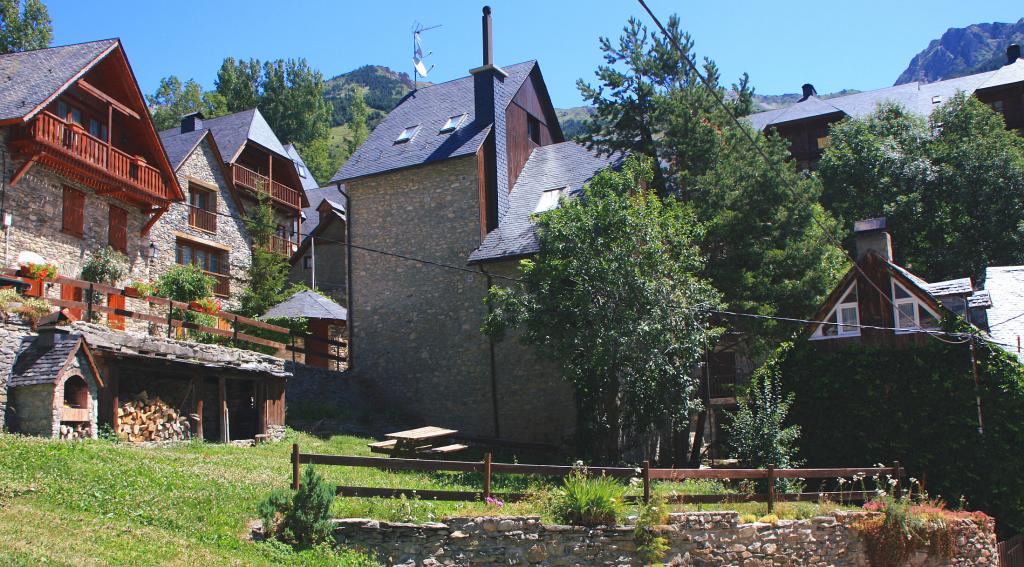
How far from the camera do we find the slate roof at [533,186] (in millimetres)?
23941

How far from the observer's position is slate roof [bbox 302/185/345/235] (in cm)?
4269

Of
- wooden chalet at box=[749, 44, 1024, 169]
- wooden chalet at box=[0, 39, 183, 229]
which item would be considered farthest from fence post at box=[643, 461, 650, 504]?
wooden chalet at box=[749, 44, 1024, 169]

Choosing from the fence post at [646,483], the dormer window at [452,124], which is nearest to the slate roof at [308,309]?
the dormer window at [452,124]

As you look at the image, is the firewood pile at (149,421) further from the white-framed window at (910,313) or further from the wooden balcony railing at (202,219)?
the white-framed window at (910,313)

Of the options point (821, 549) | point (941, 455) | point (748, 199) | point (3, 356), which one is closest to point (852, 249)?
point (748, 199)

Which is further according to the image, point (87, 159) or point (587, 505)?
point (87, 159)

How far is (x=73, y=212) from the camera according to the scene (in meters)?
23.7

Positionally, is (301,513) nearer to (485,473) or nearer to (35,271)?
(485,473)

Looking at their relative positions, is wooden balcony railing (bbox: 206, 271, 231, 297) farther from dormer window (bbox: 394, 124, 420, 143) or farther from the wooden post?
the wooden post

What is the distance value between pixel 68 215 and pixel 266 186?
45.5ft

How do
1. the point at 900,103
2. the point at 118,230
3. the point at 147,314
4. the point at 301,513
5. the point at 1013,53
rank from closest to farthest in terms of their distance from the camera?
the point at 301,513 < the point at 147,314 < the point at 118,230 < the point at 900,103 < the point at 1013,53

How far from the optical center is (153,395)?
17.9 metres

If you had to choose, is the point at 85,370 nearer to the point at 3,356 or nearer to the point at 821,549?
the point at 3,356

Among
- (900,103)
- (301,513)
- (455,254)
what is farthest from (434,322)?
(900,103)
